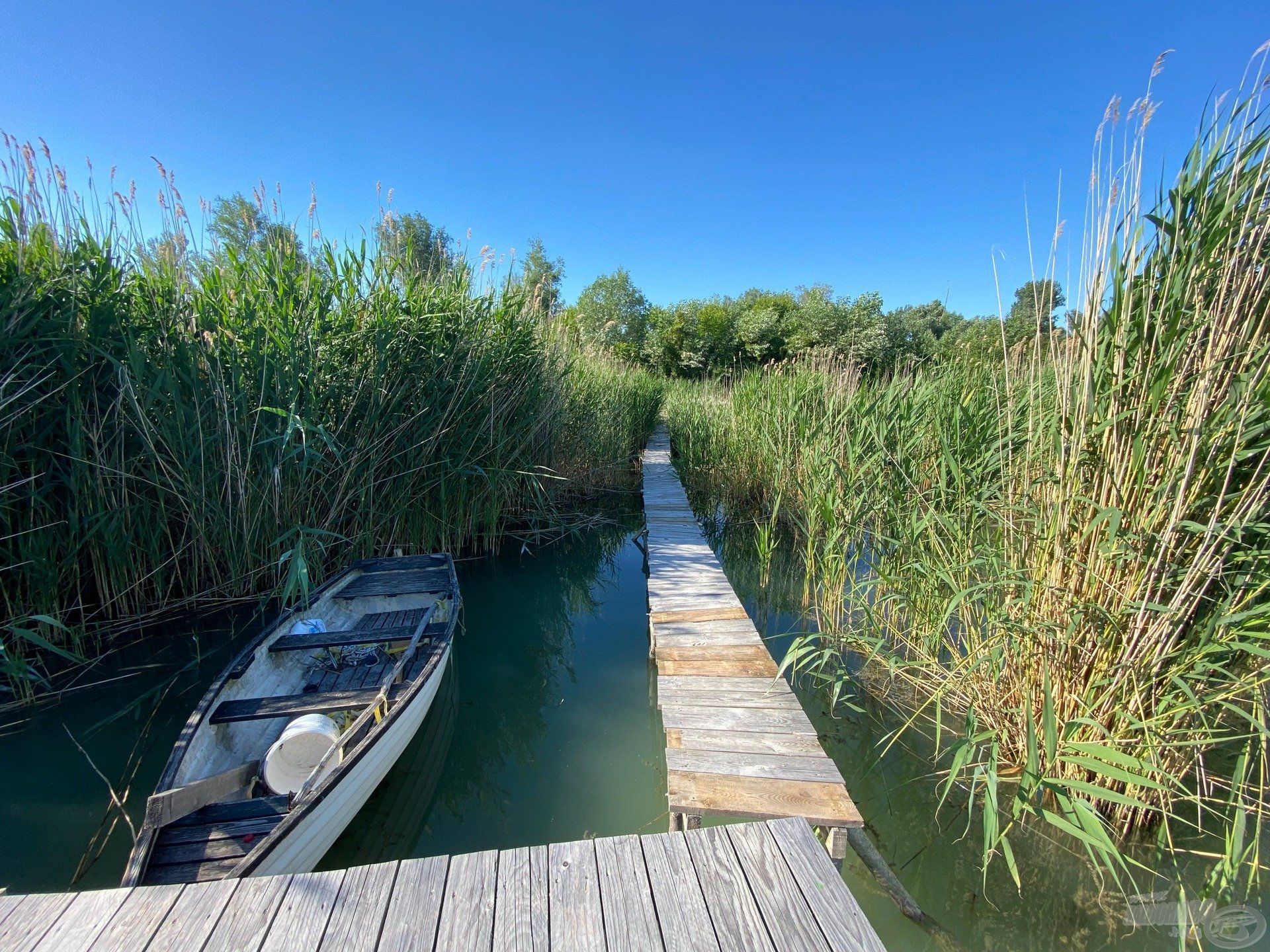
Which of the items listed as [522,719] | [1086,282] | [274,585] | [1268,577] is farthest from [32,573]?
[1268,577]

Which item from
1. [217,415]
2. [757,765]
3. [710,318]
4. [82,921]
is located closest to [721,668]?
[757,765]

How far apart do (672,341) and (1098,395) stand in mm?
25884

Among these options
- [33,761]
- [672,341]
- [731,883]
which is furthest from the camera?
[672,341]

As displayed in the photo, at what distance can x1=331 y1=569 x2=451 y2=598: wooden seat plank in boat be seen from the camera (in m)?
3.84

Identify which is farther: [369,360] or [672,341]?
[672,341]

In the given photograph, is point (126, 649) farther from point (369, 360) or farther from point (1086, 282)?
point (1086, 282)

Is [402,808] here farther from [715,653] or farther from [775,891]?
[775,891]

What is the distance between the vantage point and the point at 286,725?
2.67 metres

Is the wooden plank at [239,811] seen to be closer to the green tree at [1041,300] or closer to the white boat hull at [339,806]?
the white boat hull at [339,806]

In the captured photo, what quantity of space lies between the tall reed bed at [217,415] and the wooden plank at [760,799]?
2348 millimetres

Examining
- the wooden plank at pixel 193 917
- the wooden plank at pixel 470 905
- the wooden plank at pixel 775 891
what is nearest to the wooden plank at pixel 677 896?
the wooden plank at pixel 775 891

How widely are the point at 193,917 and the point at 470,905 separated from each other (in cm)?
69

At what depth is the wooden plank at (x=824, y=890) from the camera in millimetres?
1360

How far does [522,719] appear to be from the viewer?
11.1 ft
